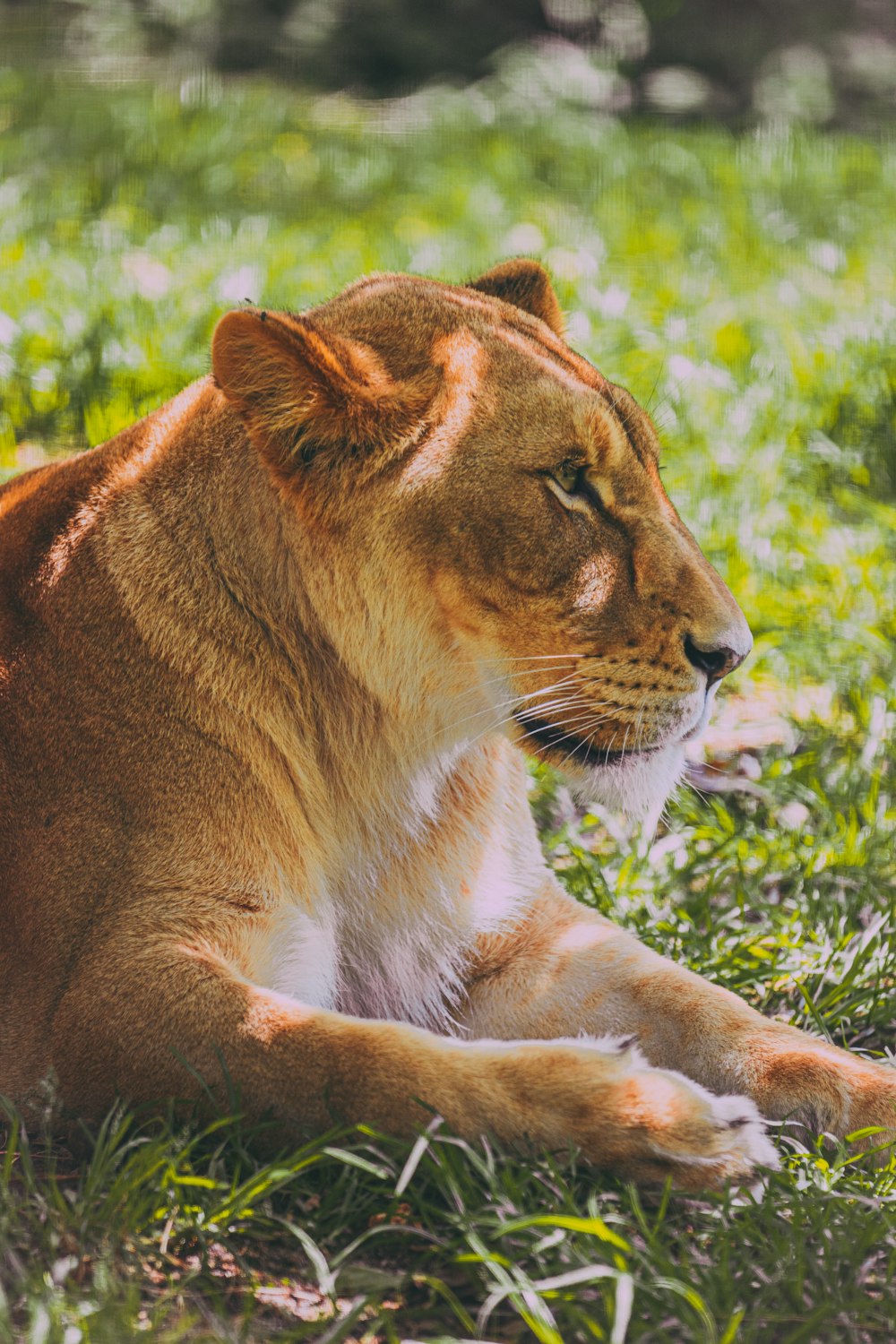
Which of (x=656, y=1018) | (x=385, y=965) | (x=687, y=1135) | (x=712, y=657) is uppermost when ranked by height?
(x=712, y=657)

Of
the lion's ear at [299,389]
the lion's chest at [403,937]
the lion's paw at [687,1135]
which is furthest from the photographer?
the lion's chest at [403,937]

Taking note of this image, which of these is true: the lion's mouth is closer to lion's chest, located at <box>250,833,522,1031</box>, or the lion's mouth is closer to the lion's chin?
the lion's chin

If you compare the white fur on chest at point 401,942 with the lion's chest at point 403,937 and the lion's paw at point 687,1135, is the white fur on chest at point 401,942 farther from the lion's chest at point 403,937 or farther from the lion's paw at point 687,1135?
the lion's paw at point 687,1135

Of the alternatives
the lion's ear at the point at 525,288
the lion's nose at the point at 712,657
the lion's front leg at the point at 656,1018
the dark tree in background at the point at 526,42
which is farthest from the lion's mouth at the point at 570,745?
the dark tree in background at the point at 526,42

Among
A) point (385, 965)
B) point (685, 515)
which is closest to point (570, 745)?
point (385, 965)

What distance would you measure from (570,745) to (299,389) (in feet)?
2.38

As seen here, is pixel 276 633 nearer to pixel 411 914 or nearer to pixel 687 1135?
pixel 411 914

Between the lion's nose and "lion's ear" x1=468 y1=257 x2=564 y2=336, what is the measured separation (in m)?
0.81

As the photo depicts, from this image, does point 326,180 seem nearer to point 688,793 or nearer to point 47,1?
point 47,1

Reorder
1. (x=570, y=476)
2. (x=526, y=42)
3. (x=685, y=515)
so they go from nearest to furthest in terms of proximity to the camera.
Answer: (x=570, y=476)
(x=685, y=515)
(x=526, y=42)

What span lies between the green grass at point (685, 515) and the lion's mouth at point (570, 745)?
668 mm

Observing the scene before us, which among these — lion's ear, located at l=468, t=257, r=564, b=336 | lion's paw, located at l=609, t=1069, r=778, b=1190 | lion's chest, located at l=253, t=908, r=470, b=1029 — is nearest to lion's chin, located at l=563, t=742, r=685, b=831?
lion's chest, located at l=253, t=908, r=470, b=1029

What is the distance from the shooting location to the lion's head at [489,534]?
2473 millimetres

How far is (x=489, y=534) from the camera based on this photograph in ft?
8.12
